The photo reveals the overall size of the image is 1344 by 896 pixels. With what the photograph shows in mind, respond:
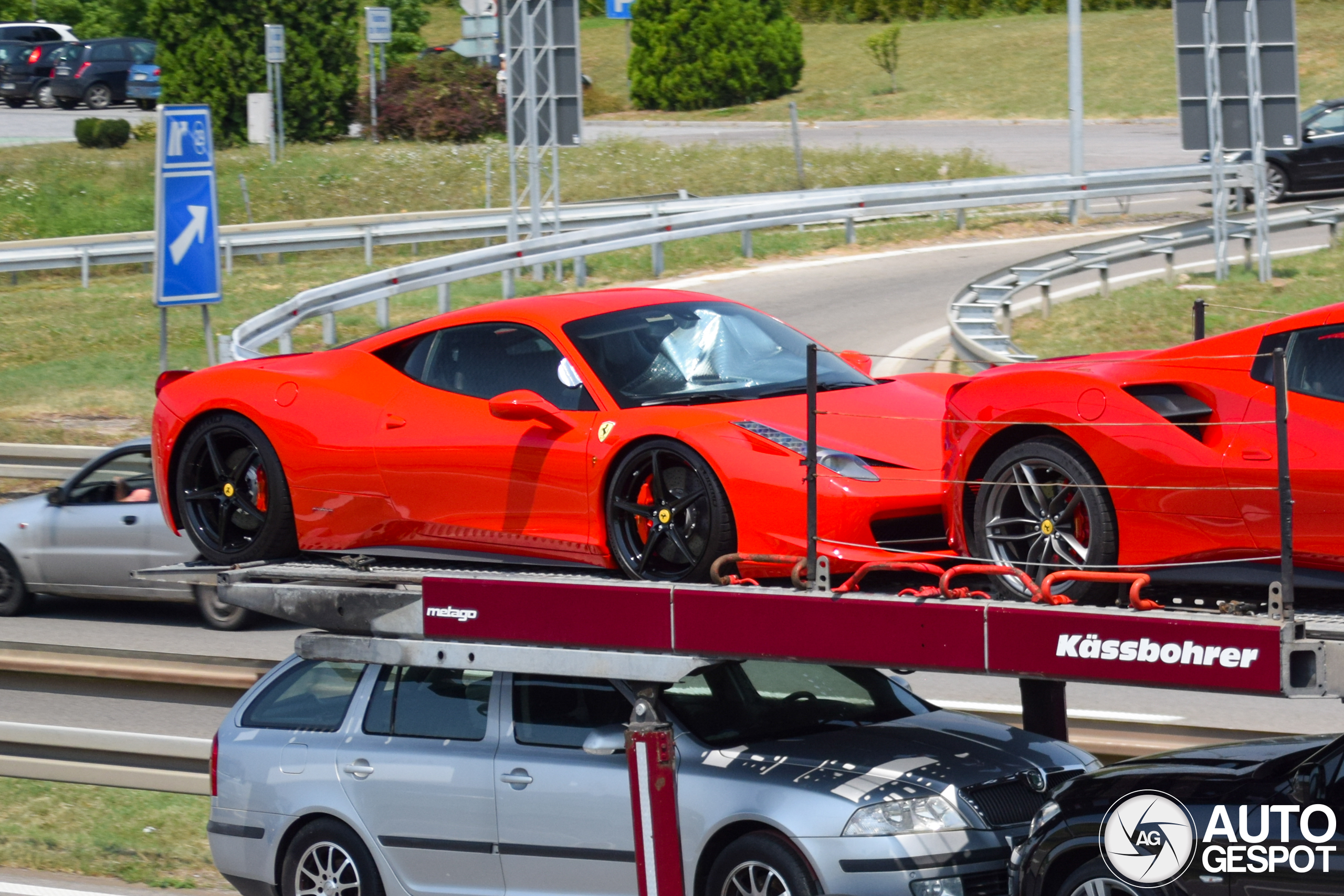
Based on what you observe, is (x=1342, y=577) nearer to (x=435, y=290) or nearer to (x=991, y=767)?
(x=991, y=767)

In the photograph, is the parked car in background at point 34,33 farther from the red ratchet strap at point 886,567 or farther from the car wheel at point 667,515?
the red ratchet strap at point 886,567

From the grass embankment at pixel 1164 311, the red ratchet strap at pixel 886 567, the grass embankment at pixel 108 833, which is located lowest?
the grass embankment at pixel 108 833

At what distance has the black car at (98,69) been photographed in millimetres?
49656

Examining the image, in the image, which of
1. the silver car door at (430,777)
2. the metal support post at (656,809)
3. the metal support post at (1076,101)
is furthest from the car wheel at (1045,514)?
the metal support post at (1076,101)

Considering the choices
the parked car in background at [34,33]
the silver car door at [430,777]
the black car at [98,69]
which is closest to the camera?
the silver car door at [430,777]

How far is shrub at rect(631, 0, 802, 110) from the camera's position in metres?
57.2

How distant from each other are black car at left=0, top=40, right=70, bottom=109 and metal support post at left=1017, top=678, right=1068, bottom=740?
161ft

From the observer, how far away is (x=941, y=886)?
6.18 metres

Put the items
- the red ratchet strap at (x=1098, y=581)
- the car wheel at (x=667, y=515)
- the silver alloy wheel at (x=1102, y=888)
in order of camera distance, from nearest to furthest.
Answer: the red ratchet strap at (x=1098, y=581)
the silver alloy wheel at (x=1102, y=888)
the car wheel at (x=667, y=515)

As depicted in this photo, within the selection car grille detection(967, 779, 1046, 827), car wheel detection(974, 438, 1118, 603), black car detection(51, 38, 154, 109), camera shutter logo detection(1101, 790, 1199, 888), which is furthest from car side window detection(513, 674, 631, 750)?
black car detection(51, 38, 154, 109)

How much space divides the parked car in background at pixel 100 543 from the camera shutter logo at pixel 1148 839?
8860mm

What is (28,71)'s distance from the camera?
170ft

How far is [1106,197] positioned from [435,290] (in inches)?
426

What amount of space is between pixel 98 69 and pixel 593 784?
4774cm
